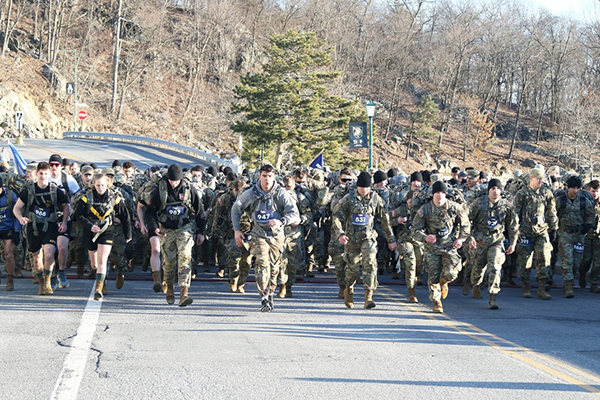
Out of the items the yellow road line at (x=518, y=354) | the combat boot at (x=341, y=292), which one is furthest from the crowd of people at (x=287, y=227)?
the yellow road line at (x=518, y=354)

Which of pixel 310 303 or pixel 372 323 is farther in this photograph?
pixel 310 303

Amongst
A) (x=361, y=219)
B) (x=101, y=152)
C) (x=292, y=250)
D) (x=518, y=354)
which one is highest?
(x=101, y=152)

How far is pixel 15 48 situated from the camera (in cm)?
5806

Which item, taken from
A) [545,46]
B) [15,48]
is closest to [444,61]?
[545,46]

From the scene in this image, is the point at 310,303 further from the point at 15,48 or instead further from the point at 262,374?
the point at 15,48

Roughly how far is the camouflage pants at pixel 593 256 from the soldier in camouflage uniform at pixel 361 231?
471 centimetres

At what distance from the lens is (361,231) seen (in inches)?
397

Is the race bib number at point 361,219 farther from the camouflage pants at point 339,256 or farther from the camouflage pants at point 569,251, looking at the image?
the camouflage pants at point 569,251

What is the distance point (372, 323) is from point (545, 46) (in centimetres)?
7972

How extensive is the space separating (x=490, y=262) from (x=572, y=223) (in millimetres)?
2310

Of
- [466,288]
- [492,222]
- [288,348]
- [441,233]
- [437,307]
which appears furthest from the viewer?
[466,288]

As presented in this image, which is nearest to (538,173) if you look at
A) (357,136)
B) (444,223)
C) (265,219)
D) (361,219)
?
(444,223)

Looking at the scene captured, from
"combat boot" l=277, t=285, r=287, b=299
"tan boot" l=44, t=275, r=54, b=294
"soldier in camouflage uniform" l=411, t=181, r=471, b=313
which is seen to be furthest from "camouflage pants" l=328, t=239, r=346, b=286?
"tan boot" l=44, t=275, r=54, b=294

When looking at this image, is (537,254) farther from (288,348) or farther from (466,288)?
(288,348)
